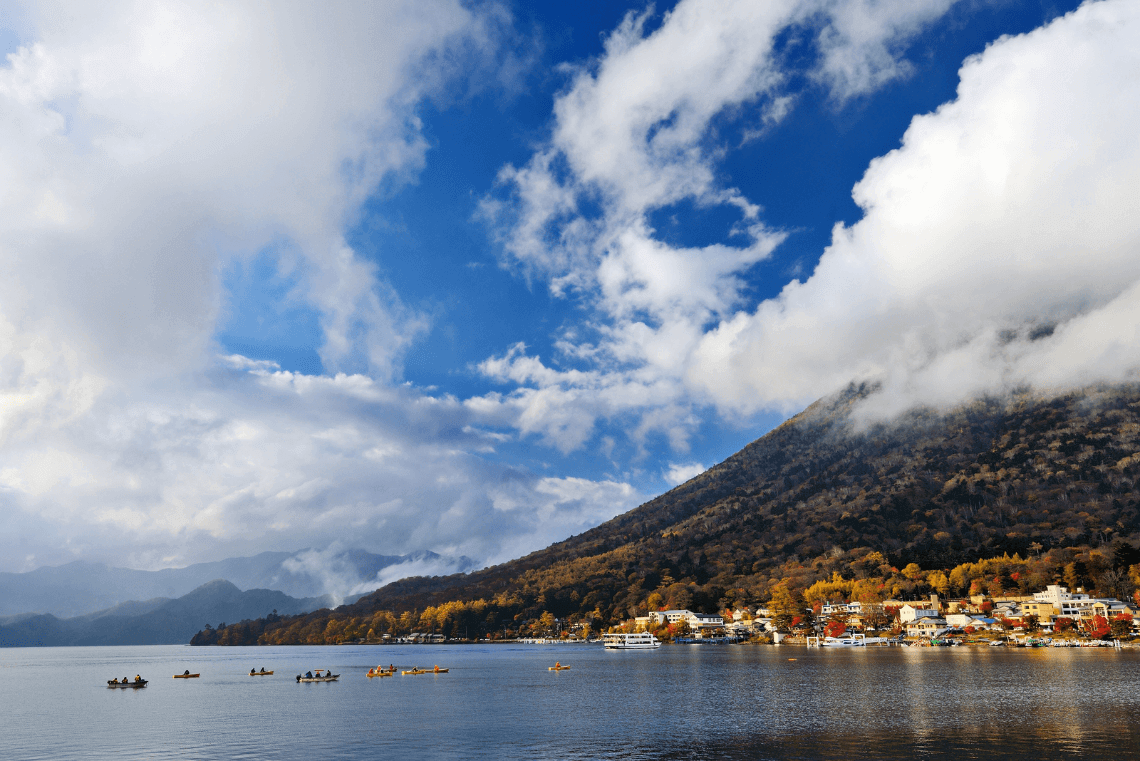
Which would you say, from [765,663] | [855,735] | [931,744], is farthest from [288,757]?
[765,663]

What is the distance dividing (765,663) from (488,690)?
6692cm

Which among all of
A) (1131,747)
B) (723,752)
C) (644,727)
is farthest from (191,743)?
(1131,747)

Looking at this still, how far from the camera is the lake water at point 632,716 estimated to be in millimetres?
55250

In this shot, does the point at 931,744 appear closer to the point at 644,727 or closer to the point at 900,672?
the point at 644,727

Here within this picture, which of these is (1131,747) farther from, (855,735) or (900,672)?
(900,672)

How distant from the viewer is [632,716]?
74000 millimetres

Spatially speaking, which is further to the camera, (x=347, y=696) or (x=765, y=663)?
(x=765, y=663)

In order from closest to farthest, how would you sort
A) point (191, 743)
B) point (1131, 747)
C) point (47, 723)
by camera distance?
point (1131, 747) < point (191, 743) < point (47, 723)

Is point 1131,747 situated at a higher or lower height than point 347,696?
higher

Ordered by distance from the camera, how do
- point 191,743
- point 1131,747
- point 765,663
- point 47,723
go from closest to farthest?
point 1131,747
point 191,743
point 47,723
point 765,663

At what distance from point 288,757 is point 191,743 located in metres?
14.7

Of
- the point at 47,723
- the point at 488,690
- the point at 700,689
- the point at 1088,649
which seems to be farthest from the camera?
the point at 1088,649

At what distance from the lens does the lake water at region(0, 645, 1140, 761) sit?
55.2 m

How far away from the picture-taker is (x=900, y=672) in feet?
373
